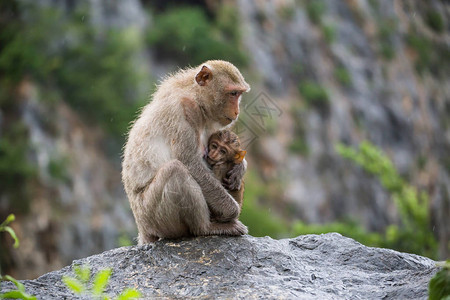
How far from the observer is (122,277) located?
195 inches

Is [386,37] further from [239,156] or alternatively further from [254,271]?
[254,271]

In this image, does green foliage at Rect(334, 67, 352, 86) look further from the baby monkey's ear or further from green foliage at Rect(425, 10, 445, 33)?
the baby monkey's ear

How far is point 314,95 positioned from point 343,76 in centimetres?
334

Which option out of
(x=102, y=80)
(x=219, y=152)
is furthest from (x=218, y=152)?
(x=102, y=80)

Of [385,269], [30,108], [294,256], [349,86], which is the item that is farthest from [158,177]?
[349,86]

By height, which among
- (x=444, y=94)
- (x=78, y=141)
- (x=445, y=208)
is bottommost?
(x=445, y=208)

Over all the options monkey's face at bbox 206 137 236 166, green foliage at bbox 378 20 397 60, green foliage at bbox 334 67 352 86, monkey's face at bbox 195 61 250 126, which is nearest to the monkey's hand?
monkey's face at bbox 206 137 236 166

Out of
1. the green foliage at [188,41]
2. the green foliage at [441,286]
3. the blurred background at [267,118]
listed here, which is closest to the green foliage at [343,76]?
the blurred background at [267,118]

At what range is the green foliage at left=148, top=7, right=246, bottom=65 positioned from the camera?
2586 centimetres

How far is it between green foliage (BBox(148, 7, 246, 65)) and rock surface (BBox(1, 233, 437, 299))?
68.2 ft

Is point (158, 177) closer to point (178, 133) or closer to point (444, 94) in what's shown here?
point (178, 133)

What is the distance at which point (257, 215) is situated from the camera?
20.8m

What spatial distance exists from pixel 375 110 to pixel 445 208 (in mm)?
6085

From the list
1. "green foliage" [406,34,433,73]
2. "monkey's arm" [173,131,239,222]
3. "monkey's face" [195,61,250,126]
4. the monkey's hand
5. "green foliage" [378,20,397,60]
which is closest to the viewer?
"monkey's arm" [173,131,239,222]
